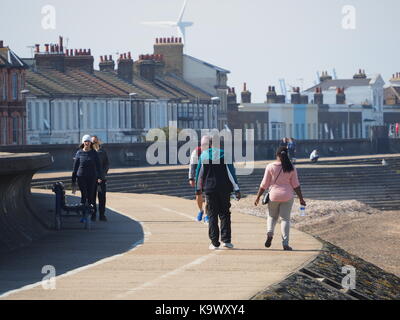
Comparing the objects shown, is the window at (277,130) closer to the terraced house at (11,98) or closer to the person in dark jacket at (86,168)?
the terraced house at (11,98)

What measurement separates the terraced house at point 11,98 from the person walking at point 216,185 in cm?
4709

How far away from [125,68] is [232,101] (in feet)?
56.5

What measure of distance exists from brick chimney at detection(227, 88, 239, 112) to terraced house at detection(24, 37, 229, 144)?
114 centimetres

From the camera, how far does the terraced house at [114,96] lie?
7138cm

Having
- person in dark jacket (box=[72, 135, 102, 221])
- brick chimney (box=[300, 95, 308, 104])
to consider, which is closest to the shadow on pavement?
person in dark jacket (box=[72, 135, 102, 221])

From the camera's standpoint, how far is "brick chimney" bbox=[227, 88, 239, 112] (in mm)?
97500

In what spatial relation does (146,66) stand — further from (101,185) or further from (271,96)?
(101,185)

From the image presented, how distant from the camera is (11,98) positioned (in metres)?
65.5

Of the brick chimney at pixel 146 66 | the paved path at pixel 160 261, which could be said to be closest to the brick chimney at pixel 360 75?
the brick chimney at pixel 146 66

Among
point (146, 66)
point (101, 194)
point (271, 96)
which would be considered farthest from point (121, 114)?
point (101, 194)

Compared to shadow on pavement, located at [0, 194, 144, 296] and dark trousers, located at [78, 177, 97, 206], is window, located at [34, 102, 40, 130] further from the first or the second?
dark trousers, located at [78, 177, 97, 206]
